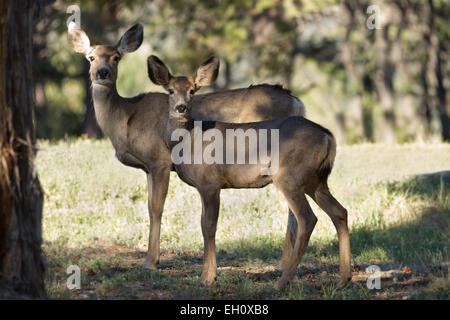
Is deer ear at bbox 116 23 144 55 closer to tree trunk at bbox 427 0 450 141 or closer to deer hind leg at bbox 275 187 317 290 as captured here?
deer hind leg at bbox 275 187 317 290

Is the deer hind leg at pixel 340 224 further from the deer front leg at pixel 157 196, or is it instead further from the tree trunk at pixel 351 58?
the tree trunk at pixel 351 58

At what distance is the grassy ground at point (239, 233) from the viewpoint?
Answer: 7605 mm

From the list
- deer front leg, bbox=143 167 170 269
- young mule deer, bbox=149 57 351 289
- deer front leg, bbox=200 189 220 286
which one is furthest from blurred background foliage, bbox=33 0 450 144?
deer front leg, bbox=200 189 220 286

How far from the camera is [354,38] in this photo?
105 ft

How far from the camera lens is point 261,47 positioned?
26.4 m

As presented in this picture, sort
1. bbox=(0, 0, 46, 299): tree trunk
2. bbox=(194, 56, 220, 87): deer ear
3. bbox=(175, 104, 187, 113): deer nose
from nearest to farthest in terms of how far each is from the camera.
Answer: bbox=(0, 0, 46, 299): tree trunk < bbox=(175, 104, 187, 113): deer nose < bbox=(194, 56, 220, 87): deer ear

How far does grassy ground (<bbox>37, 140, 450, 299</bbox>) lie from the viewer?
25.0 ft

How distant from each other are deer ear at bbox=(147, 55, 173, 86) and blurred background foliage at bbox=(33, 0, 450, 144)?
13.0m

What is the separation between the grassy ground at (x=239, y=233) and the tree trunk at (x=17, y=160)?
0.79 meters

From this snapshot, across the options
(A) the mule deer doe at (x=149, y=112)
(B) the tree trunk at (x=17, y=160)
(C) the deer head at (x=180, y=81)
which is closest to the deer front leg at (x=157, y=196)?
(A) the mule deer doe at (x=149, y=112)

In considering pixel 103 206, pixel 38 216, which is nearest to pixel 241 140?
pixel 38 216

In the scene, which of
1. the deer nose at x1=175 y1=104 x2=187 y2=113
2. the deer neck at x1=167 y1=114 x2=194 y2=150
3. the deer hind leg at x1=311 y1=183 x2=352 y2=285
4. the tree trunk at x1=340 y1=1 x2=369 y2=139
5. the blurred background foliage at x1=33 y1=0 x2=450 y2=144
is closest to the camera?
the deer hind leg at x1=311 y1=183 x2=352 y2=285

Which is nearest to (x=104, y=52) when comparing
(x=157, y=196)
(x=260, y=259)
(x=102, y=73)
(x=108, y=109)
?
(x=102, y=73)

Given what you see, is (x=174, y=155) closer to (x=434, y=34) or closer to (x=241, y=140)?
(x=241, y=140)
